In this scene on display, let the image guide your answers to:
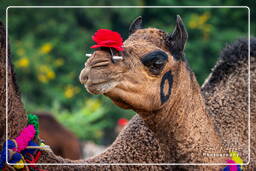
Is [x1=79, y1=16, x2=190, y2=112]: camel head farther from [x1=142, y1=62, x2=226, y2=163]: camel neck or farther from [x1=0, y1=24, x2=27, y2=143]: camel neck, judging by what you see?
[x1=0, y1=24, x2=27, y2=143]: camel neck

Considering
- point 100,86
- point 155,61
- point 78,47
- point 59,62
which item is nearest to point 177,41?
point 155,61

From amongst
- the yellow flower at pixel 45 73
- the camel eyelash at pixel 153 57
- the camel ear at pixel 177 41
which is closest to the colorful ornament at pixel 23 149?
A: the camel eyelash at pixel 153 57

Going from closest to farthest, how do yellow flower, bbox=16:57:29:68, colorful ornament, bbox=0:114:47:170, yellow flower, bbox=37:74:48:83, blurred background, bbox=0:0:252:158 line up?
colorful ornament, bbox=0:114:47:170
blurred background, bbox=0:0:252:158
yellow flower, bbox=16:57:29:68
yellow flower, bbox=37:74:48:83

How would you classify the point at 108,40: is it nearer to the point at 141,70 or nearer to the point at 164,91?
the point at 141,70

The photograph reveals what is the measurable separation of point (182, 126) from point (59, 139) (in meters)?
4.13

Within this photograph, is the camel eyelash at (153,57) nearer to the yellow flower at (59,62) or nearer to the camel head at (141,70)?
the camel head at (141,70)

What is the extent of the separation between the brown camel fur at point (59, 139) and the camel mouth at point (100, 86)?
14.1 feet

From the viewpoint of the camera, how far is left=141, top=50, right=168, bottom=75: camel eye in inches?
119

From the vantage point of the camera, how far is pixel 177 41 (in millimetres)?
3203

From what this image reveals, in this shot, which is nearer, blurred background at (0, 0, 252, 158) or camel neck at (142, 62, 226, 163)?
camel neck at (142, 62, 226, 163)

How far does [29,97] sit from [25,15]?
144 inches

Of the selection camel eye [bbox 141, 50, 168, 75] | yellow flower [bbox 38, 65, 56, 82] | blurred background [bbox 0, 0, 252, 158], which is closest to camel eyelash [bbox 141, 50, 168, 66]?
camel eye [bbox 141, 50, 168, 75]

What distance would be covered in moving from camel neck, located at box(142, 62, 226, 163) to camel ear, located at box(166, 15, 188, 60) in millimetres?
128

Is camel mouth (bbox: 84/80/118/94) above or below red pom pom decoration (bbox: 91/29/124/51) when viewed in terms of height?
below
